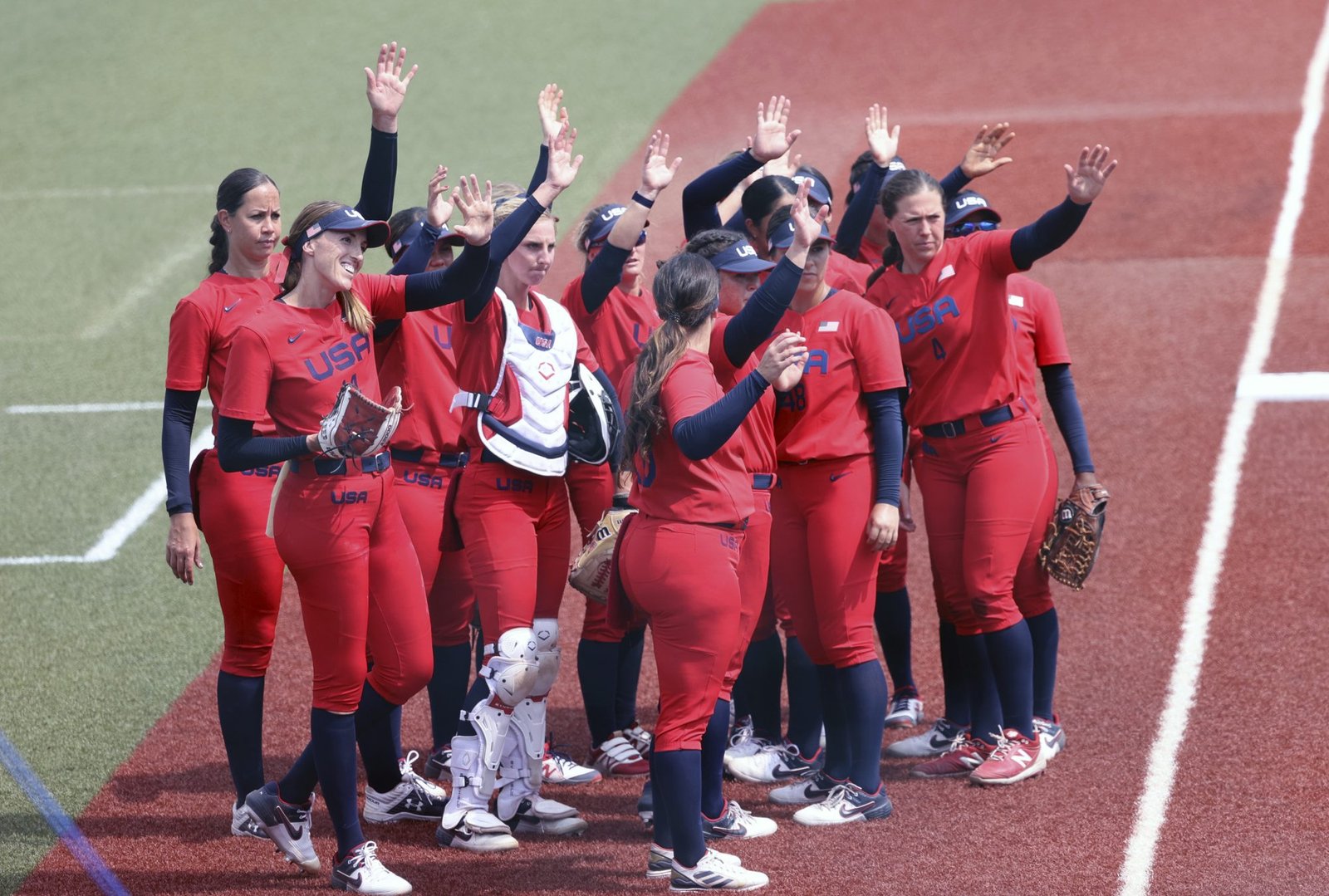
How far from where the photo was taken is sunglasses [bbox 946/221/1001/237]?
632 centimetres

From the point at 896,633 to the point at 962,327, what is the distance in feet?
4.87

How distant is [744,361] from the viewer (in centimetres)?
521

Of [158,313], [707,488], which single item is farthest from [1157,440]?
[158,313]

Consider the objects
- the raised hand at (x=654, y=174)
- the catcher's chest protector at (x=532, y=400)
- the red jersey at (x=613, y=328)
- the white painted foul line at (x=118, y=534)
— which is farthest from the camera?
the white painted foul line at (x=118, y=534)

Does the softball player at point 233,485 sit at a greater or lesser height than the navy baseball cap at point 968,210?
lesser

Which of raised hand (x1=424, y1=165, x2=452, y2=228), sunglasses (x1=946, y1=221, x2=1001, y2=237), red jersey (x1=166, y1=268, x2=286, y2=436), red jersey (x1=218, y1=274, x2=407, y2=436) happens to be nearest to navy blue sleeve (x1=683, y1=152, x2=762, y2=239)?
sunglasses (x1=946, y1=221, x2=1001, y2=237)

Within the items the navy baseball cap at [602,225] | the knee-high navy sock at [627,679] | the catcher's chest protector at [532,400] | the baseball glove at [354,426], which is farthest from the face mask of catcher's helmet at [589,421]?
the baseball glove at [354,426]

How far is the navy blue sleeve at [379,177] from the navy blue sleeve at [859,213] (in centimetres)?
188

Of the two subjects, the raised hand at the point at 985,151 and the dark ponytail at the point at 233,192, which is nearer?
the dark ponytail at the point at 233,192

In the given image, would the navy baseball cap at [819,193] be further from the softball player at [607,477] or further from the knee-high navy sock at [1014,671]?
the knee-high navy sock at [1014,671]

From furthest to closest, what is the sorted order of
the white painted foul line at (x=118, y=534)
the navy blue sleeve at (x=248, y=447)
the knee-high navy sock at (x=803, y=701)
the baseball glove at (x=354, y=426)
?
the white painted foul line at (x=118, y=534) → the knee-high navy sock at (x=803, y=701) → the navy blue sleeve at (x=248, y=447) → the baseball glove at (x=354, y=426)

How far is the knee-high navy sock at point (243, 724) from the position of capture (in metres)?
5.53

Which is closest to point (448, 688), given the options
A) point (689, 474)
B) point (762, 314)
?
point (689, 474)

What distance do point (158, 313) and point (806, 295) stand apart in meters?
8.05
